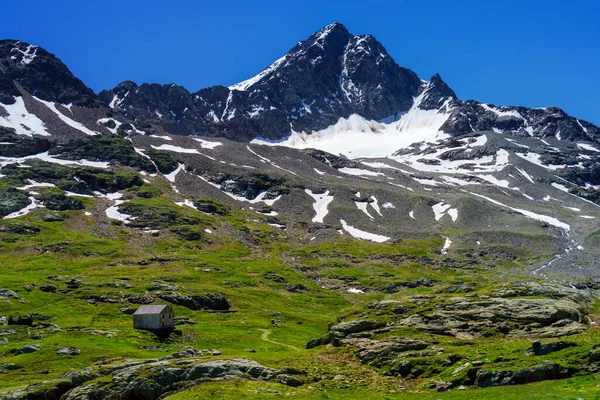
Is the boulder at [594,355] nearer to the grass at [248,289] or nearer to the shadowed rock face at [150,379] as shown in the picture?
the grass at [248,289]

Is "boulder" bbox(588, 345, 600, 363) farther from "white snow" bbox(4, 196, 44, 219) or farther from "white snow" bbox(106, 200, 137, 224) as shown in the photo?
"white snow" bbox(4, 196, 44, 219)

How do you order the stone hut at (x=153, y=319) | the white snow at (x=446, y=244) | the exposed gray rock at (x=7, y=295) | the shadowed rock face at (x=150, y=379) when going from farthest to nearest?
the white snow at (x=446, y=244), the exposed gray rock at (x=7, y=295), the stone hut at (x=153, y=319), the shadowed rock face at (x=150, y=379)

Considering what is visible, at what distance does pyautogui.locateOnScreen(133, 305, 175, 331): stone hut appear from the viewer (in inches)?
3226

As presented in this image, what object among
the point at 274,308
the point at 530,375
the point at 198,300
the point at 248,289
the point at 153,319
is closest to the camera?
the point at 530,375

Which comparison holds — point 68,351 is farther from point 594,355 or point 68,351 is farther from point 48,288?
point 594,355

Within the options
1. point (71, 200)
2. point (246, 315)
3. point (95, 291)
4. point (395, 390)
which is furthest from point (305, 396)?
point (71, 200)

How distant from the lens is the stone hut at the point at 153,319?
8194cm

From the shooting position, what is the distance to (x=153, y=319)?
8212cm

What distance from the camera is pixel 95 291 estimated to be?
105500 millimetres

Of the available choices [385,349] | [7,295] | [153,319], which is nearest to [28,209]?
[7,295]

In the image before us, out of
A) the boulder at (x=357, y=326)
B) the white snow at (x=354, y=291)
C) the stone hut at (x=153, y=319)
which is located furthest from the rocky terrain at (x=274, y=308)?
the stone hut at (x=153, y=319)

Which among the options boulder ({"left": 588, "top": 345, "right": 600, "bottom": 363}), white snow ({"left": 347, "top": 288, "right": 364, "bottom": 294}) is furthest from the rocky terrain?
white snow ({"left": 347, "top": 288, "right": 364, "bottom": 294})

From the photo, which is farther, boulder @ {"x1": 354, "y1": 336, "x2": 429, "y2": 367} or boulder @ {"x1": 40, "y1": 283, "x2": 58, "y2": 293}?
boulder @ {"x1": 40, "y1": 283, "x2": 58, "y2": 293}

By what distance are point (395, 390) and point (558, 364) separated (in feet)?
40.6
